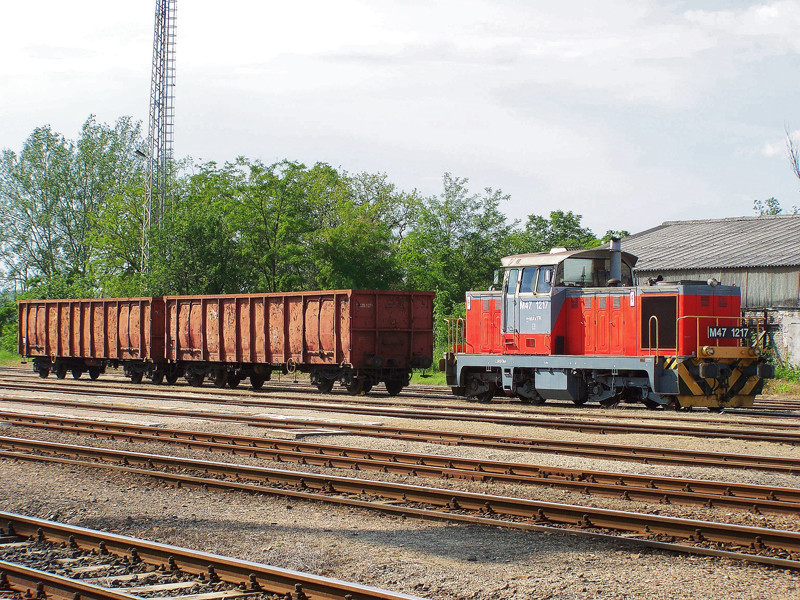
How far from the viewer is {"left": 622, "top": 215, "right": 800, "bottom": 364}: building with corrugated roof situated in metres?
32.0

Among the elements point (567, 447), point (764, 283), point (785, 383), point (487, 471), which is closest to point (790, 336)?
point (764, 283)

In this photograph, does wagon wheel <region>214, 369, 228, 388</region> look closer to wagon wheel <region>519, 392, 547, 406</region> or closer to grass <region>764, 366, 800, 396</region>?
wagon wheel <region>519, 392, 547, 406</region>

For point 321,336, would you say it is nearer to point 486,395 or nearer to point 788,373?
point 486,395

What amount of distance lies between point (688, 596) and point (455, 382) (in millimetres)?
14977

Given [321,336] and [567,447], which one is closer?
[567,447]

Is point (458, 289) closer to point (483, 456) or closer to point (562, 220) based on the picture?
point (562, 220)

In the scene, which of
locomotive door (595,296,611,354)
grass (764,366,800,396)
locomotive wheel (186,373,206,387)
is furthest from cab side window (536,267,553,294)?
locomotive wheel (186,373,206,387)

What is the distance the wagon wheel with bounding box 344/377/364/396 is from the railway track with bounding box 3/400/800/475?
7.15 m

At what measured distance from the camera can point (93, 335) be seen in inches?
1229

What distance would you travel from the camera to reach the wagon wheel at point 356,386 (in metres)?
23.8

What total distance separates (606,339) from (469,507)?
1027cm

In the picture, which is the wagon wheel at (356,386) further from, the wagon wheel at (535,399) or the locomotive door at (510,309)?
the locomotive door at (510,309)

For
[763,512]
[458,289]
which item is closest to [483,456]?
[763,512]

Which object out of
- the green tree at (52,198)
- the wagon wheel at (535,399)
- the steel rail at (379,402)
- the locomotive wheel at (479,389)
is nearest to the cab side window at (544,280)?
Result: the wagon wheel at (535,399)
